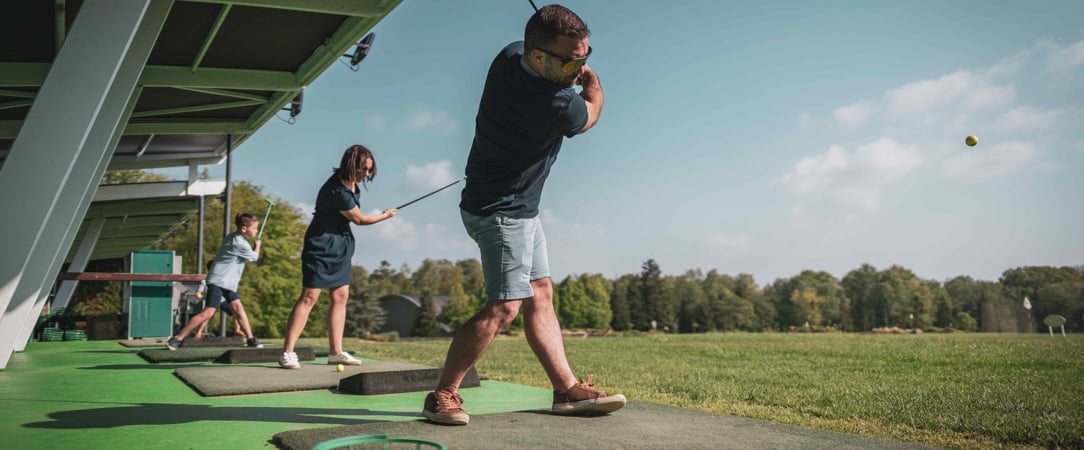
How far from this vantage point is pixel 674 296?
8819 centimetres

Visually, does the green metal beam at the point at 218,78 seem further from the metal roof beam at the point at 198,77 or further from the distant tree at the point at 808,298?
the distant tree at the point at 808,298

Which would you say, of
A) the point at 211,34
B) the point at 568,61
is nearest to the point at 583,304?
the point at 211,34

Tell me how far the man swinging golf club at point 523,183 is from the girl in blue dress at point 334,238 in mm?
2636

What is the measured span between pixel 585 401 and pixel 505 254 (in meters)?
0.82

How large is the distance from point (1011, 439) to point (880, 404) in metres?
1.13

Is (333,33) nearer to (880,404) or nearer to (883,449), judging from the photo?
(880,404)

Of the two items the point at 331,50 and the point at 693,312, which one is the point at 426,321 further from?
the point at 331,50

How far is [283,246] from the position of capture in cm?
3656

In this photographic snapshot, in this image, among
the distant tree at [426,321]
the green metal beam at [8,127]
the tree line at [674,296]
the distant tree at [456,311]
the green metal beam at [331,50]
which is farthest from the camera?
the distant tree at [456,311]

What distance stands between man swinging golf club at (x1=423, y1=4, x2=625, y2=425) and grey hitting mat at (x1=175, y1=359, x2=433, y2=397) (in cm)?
184

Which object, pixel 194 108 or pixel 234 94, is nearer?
pixel 234 94

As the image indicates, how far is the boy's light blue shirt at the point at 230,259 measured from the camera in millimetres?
8453

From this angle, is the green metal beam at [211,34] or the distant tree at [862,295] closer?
the green metal beam at [211,34]

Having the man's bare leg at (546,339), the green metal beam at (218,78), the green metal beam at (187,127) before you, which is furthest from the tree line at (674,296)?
the man's bare leg at (546,339)
